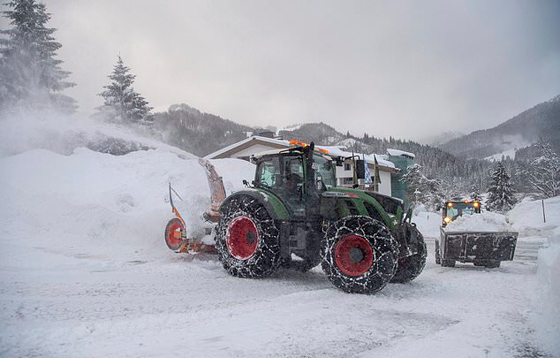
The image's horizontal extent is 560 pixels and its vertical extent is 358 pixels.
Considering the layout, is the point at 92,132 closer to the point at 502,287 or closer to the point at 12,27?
the point at 12,27

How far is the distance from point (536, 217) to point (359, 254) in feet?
67.3

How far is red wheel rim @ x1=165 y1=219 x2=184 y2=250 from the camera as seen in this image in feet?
25.9

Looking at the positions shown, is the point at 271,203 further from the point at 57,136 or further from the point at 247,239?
the point at 57,136

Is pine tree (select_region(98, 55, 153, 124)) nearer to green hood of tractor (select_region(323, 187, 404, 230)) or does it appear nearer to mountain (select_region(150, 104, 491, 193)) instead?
mountain (select_region(150, 104, 491, 193))

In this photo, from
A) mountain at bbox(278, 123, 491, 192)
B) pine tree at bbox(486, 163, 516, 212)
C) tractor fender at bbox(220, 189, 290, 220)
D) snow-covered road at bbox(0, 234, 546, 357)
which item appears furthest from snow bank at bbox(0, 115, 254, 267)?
mountain at bbox(278, 123, 491, 192)

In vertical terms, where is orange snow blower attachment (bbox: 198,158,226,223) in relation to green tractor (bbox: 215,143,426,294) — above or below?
above

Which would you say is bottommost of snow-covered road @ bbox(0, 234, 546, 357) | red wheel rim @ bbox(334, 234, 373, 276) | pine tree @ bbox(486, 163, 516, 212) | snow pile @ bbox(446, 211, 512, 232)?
snow-covered road @ bbox(0, 234, 546, 357)

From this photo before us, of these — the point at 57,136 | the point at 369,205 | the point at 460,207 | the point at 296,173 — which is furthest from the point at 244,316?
the point at 460,207

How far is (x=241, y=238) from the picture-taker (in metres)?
6.51

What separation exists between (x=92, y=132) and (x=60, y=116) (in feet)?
11.5

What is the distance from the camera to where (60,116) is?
9344mm

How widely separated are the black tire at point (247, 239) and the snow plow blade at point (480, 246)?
13.9 ft

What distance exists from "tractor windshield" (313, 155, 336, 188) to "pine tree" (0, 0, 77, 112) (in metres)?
4.44

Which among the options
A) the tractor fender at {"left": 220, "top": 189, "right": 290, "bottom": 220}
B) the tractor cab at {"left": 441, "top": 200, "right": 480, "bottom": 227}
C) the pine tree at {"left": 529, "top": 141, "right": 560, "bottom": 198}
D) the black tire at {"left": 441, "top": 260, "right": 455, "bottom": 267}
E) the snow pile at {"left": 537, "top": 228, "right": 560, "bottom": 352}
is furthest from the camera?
the pine tree at {"left": 529, "top": 141, "right": 560, "bottom": 198}
